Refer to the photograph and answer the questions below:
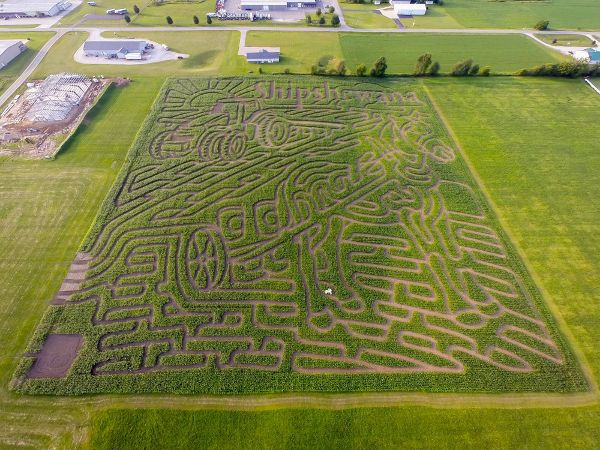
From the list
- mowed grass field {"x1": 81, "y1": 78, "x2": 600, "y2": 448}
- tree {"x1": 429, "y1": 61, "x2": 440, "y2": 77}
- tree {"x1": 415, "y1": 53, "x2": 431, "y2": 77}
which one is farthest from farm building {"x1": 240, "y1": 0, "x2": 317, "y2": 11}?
mowed grass field {"x1": 81, "y1": 78, "x2": 600, "y2": 448}

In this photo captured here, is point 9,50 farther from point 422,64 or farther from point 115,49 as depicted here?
point 422,64

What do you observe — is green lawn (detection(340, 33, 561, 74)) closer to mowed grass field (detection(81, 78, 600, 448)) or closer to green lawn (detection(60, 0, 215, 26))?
mowed grass field (detection(81, 78, 600, 448))

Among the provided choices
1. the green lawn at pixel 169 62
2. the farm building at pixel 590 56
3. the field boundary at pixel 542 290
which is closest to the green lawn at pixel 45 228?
the green lawn at pixel 169 62

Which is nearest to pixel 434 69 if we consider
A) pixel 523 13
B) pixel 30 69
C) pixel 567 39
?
pixel 567 39

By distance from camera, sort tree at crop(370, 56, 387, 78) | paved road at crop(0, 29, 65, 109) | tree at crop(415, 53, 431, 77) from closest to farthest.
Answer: paved road at crop(0, 29, 65, 109) < tree at crop(370, 56, 387, 78) < tree at crop(415, 53, 431, 77)

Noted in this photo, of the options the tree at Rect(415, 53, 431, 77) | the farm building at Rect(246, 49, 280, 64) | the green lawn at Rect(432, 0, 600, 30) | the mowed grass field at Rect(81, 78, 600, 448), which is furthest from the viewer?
the green lawn at Rect(432, 0, 600, 30)

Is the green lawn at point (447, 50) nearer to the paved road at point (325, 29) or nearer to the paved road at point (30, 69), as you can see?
the paved road at point (325, 29)
